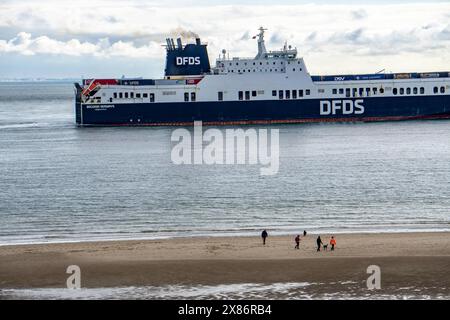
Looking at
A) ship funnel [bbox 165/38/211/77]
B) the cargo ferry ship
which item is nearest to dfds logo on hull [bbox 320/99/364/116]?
the cargo ferry ship

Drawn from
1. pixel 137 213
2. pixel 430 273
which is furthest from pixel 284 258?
pixel 137 213

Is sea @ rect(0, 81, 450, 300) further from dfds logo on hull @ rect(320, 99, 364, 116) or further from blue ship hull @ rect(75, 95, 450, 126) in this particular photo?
dfds logo on hull @ rect(320, 99, 364, 116)

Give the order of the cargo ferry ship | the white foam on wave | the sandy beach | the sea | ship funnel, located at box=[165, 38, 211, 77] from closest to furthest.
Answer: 1. the white foam on wave
2. the sandy beach
3. the sea
4. the cargo ferry ship
5. ship funnel, located at box=[165, 38, 211, 77]

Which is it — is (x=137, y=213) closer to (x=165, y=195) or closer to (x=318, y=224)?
(x=165, y=195)

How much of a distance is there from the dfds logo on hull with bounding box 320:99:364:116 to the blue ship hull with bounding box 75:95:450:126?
1.00 ft

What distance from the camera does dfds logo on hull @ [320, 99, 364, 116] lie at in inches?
2980

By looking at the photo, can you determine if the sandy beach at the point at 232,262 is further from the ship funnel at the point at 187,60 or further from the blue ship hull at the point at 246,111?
the ship funnel at the point at 187,60

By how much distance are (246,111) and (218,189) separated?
33.5 metres

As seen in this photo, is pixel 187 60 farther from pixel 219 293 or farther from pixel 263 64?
pixel 219 293

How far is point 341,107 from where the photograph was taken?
76125 millimetres

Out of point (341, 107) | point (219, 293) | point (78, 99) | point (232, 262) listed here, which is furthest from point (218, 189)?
point (78, 99)

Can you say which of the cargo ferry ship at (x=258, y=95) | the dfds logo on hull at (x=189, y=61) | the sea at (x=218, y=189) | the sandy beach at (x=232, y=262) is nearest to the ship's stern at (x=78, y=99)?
the cargo ferry ship at (x=258, y=95)

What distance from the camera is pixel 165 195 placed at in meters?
40.0
